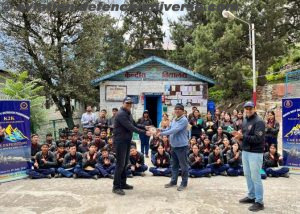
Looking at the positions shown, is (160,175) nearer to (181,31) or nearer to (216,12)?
(216,12)

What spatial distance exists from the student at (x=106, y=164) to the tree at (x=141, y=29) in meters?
22.6

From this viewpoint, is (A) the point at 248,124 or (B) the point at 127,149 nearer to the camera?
(A) the point at 248,124

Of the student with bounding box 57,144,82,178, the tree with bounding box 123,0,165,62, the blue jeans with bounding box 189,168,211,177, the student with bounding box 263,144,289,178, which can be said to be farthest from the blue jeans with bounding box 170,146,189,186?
the tree with bounding box 123,0,165,62

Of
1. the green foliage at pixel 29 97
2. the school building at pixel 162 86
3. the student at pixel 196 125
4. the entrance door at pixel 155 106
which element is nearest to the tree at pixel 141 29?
the entrance door at pixel 155 106

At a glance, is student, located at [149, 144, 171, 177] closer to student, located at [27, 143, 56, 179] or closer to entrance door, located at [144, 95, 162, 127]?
student, located at [27, 143, 56, 179]

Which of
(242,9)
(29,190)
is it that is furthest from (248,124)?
(242,9)

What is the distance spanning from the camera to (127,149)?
22.9 feet

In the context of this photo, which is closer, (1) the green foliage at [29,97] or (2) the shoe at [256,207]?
(2) the shoe at [256,207]

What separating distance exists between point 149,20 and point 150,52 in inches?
119

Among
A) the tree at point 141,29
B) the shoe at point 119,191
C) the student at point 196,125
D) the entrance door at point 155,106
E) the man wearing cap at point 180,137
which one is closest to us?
the shoe at point 119,191

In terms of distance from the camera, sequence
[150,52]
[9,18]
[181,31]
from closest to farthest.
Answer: [9,18] < [181,31] < [150,52]

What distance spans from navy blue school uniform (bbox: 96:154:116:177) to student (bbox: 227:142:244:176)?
2997 millimetres

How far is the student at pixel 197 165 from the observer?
8.63 m

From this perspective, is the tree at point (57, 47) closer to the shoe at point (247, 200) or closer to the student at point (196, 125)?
the student at point (196, 125)
